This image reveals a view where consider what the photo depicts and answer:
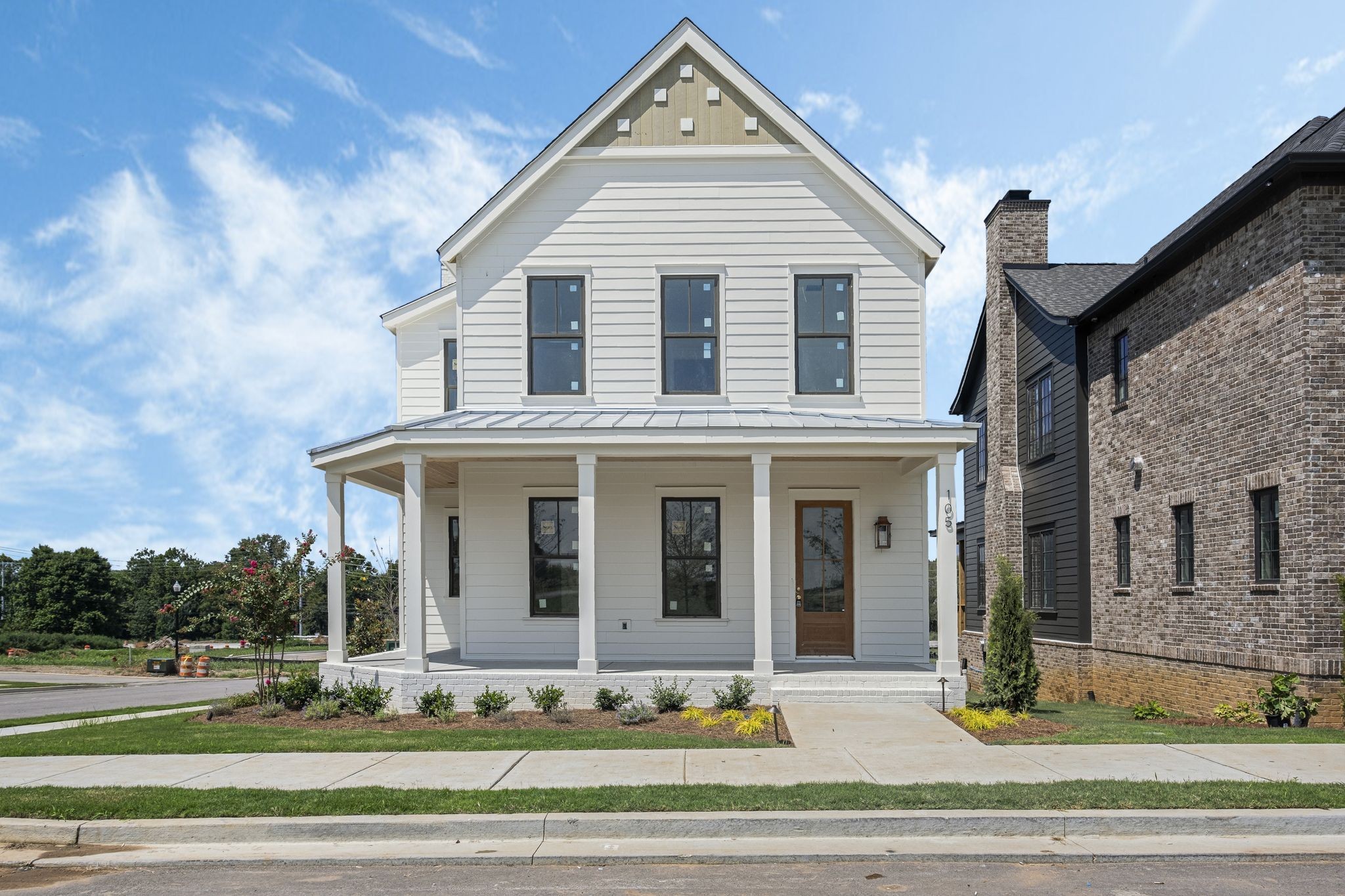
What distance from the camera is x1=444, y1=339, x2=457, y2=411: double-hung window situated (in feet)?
59.8

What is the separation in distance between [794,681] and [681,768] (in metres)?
4.81

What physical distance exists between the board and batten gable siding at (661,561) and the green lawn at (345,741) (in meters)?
3.74

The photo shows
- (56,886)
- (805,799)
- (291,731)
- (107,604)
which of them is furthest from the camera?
(107,604)

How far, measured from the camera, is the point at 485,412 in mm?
15734

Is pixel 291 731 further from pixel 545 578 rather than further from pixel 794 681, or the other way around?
pixel 794 681

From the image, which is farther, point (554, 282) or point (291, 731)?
point (554, 282)

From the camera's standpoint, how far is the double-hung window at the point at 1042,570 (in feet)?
73.8

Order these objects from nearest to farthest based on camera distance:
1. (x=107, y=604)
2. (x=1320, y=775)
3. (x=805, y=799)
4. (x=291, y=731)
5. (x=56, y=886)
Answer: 1. (x=56, y=886)
2. (x=805, y=799)
3. (x=1320, y=775)
4. (x=291, y=731)
5. (x=107, y=604)

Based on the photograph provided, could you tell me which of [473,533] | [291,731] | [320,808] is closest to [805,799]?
[320,808]

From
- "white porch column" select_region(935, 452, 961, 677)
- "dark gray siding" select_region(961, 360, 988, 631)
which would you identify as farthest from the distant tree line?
"white porch column" select_region(935, 452, 961, 677)

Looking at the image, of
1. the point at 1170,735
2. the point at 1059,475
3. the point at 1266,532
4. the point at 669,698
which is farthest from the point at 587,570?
the point at 1059,475

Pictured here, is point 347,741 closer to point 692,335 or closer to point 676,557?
point 676,557

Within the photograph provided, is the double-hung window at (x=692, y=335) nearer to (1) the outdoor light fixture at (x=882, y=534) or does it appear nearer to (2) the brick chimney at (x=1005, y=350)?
(1) the outdoor light fixture at (x=882, y=534)

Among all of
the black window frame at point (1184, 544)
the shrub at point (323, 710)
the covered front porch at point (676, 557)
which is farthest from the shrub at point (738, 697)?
the black window frame at point (1184, 544)
